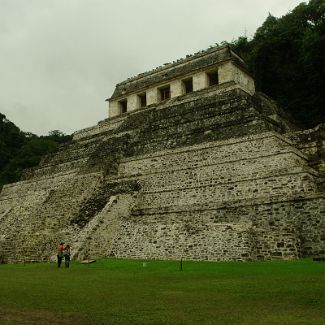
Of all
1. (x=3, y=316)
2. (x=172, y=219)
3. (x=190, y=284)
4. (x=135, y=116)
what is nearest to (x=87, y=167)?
(x=135, y=116)

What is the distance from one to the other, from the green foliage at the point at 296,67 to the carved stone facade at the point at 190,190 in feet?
12.4

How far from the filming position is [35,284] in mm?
8461

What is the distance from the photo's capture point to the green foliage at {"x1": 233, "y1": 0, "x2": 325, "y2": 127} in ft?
75.0

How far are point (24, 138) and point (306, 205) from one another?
36968 millimetres

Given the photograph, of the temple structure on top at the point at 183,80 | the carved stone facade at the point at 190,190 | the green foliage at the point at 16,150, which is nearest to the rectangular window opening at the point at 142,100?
the temple structure on top at the point at 183,80

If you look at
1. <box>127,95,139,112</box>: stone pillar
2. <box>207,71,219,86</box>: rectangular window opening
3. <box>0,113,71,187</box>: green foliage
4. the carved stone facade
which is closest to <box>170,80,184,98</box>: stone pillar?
the carved stone facade

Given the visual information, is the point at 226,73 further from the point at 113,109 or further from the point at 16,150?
the point at 16,150

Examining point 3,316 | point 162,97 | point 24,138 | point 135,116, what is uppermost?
point 24,138

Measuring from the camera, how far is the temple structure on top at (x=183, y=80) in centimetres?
2217

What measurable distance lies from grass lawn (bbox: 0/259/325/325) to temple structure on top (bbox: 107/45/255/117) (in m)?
13.1

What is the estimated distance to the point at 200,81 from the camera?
22.9 meters

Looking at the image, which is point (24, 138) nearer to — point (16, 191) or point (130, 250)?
point (16, 191)

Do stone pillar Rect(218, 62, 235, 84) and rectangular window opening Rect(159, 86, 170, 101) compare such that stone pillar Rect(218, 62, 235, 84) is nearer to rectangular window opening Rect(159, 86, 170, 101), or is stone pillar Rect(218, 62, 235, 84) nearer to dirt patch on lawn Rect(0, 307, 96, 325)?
rectangular window opening Rect(159, 86, 170, 101)

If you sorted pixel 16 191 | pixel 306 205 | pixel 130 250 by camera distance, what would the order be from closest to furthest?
1. pixel 306 205
2. pixel 130 250
3. pixel 16 191
